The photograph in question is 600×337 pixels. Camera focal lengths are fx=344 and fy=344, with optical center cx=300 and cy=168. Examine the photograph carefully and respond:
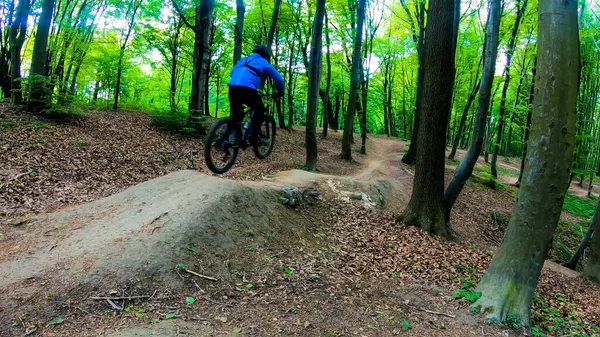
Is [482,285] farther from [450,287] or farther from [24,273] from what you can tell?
[24,273]

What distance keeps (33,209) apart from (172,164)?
144 inches

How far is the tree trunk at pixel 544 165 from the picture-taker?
4266mm

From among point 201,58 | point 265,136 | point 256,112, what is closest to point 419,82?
point 201,58

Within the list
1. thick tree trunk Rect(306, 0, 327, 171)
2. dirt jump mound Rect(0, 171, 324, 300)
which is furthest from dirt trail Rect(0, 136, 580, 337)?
thick tree trunk Rect(306, 0, 327, 171)

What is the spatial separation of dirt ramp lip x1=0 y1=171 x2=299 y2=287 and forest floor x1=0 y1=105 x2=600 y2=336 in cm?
2

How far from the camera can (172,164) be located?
370 inches

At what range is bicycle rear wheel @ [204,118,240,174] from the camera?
6511 mm

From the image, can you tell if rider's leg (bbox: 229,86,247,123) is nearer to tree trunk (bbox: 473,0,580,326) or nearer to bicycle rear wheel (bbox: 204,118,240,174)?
bicycle rear wheel (bbox: 204,118,240,174)

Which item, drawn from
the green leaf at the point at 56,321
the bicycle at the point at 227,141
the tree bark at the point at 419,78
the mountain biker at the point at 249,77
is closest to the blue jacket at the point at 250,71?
the mountain biker at the point at 249,77

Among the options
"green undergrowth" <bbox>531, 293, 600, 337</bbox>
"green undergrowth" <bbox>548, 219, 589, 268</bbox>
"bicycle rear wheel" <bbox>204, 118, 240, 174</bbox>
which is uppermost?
"bicycle rear wheel" <bbox>204, 118, 240, 174</bbox>

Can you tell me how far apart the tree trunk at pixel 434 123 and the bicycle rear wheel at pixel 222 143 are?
13.5 feet

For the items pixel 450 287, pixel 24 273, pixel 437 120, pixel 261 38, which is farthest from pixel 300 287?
pixel 261 38

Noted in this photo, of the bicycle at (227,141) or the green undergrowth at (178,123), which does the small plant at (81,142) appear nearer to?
the green undergrowth at (178,123)

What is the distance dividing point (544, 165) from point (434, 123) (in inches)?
132
